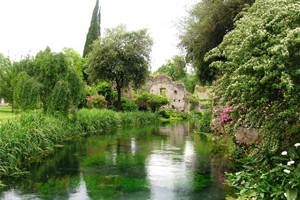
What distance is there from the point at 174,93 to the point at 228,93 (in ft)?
141

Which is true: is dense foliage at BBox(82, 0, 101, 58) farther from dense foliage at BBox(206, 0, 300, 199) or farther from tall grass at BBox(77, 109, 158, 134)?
dense foliage at BBox(206, 0, 300, 199)

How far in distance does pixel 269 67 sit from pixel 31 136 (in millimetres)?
9469

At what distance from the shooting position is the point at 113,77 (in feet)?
112

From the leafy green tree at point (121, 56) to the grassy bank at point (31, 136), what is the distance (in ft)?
32.0

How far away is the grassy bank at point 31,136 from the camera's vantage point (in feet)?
35.2

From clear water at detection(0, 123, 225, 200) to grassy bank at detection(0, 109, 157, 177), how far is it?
53cm

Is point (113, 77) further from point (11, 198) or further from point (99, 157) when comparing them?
point (11, 198)

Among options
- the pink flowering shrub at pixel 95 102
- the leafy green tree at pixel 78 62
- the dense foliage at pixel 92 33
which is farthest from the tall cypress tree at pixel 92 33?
the pink flowering shrub at pixel 95 102

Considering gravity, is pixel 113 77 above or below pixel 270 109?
above

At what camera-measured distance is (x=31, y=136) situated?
43.4 feet

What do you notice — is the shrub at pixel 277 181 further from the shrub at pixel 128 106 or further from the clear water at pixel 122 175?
the shrub at pixel 128 106

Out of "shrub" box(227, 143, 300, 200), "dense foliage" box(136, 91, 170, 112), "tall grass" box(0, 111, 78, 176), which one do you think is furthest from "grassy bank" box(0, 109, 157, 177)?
"dense foliage" box(136, 91, 170, 112)

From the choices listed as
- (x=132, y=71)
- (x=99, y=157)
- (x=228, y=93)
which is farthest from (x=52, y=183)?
(x=132, y=71)

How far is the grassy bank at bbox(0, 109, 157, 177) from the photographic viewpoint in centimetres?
1074
